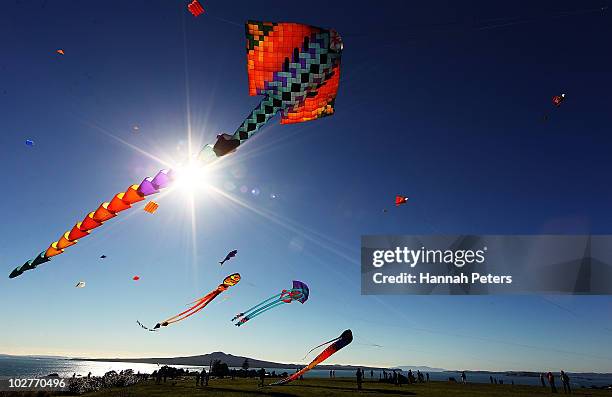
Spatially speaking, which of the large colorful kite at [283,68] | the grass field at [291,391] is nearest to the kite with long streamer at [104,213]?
the large colorful kite at [283,68]

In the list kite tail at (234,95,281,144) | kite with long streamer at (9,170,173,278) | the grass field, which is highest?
kite tail at (234,95,281,144)

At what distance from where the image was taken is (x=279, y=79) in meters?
8.13

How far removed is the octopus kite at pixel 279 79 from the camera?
24.7 feet

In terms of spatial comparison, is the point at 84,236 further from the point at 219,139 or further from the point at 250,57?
the point at 250,57

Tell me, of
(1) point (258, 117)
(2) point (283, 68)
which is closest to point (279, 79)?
(2) point (283, 68)

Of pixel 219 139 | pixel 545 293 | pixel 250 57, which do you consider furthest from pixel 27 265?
pixel 545 293

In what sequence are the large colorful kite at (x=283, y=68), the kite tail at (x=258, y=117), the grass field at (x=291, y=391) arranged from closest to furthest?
the large colorful kite at (x=283, y=68) < the kite tail at (x=258, y=117) < the grass field at (x=291, y=391)

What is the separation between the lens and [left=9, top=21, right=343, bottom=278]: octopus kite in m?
7.52

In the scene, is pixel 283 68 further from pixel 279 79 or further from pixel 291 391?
pixel 291 391

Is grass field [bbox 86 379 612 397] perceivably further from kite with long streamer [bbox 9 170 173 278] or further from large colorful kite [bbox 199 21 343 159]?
large colorful kite [bbox 199 21 343 159]

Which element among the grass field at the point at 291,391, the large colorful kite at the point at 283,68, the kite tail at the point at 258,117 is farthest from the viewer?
the grass field at the point at 291,391

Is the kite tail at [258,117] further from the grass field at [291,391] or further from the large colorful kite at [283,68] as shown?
the grass field at [291,391]

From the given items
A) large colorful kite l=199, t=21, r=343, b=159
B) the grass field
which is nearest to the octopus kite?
large colorful kite l=199, t=21, r=343, b=159

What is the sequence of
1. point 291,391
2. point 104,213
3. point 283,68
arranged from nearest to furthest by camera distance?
point 283,68
point 104,213
point 291,391
